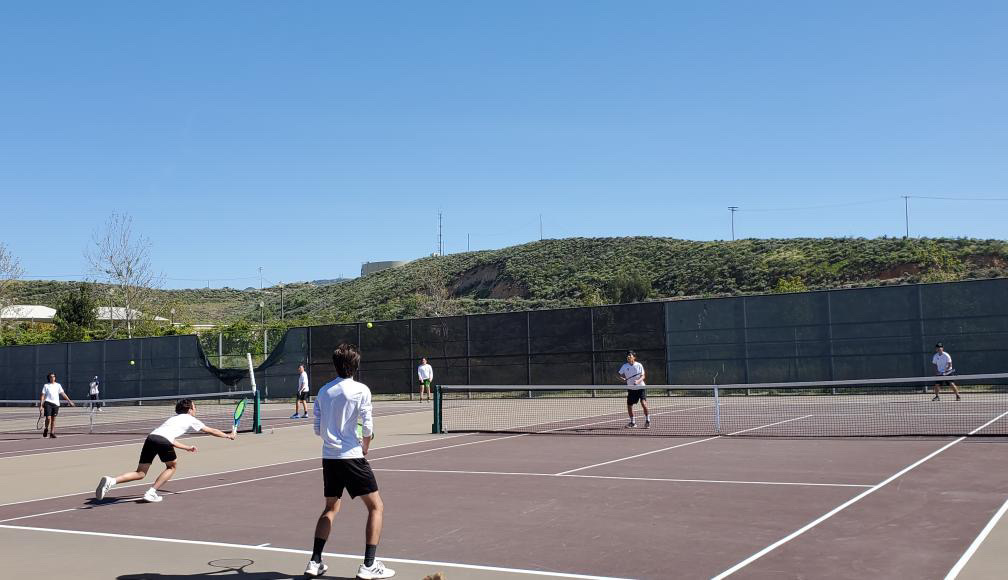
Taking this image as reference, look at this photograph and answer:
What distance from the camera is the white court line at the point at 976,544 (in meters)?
6.66

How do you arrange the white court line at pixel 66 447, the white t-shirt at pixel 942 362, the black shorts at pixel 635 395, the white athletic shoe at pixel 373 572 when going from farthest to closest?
the white t-shirt at pixel 942 362 → the black shorts at pixel 635 395 → the white court line at pixel 66 447 → the white athletic shoe at pixel 373 572

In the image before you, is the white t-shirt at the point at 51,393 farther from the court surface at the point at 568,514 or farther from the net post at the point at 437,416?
the net post at the point at 437,416

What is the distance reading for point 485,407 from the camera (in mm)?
28594

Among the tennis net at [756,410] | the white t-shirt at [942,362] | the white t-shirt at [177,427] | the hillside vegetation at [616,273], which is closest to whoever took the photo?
the white t-shirt at [177,427]

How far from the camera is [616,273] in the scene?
260ft

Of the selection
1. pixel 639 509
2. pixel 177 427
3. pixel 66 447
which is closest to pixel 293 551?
pixel 639 509

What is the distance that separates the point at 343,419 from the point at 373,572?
3.76 ft

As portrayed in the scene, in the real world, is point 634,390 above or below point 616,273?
below

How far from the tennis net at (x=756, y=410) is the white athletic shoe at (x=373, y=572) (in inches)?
445

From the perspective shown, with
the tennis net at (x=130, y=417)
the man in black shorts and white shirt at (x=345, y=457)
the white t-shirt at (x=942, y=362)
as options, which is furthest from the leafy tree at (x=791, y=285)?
the man in black shorts and white shirt at (x=345, y=457)

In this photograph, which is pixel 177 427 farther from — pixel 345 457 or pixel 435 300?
pixel 435 300

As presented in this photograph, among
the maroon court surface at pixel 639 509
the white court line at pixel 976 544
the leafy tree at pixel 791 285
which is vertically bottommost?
the maroon court surface at pixel 639 509

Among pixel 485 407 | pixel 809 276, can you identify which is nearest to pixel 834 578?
pixel 485 407

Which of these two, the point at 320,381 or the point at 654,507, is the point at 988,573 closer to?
the point at 654,507
